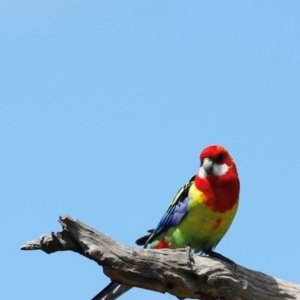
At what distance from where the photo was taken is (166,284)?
7672mm

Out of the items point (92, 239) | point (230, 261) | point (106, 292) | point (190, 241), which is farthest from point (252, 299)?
point (92, 239)

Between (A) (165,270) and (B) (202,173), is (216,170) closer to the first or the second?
(B) (202,173)

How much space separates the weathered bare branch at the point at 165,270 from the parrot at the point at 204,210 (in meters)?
0.39

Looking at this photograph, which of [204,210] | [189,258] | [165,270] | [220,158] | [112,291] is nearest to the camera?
[165,270]

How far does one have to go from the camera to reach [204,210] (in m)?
8.47

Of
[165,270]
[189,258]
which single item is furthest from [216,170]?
[165,270]

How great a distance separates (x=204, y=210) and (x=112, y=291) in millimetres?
1367

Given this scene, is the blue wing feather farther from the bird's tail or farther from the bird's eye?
the bird's tail

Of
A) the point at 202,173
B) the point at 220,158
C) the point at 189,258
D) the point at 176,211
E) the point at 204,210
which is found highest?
the point at 220,158

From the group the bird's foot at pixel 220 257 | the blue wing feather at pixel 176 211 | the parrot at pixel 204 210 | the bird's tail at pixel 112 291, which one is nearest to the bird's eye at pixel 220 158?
the parrot at pixel 204 210

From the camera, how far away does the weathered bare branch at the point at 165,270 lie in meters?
7.06

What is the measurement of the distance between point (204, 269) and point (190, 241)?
0.86 meters

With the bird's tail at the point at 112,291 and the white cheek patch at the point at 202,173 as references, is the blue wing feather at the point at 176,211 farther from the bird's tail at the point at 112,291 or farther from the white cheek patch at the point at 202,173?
the bird's tail at the point at 112,291

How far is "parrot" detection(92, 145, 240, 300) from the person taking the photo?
8.48 m
